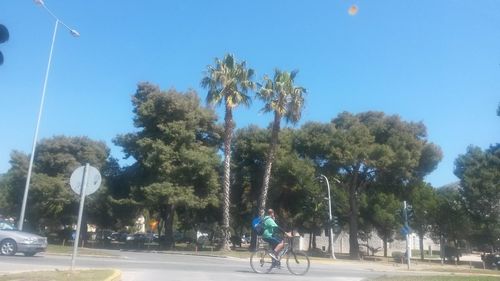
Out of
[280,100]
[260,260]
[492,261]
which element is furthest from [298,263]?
[492,261]

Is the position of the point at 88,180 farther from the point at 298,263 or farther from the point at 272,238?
the point at 298,263

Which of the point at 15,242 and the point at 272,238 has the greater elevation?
the point at 272,238

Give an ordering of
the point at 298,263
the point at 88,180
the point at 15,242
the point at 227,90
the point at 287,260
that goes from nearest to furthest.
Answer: the point at 88,180 < the point at 287,260 < the point at 298,263 < the point at 15,242 < the point at 227,90

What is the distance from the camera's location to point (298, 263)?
14.7m

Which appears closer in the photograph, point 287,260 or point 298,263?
point 287,260

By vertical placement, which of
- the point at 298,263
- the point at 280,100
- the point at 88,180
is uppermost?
the point at 280,100

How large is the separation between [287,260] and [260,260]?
33.1 inches

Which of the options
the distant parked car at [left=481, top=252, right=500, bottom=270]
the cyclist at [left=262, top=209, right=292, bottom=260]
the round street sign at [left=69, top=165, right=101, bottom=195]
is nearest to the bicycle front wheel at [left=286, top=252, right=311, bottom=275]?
the cyclist at [left=262, top=209, right=292, bottom=260]

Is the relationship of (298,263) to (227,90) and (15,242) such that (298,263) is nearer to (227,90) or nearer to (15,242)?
(15,242)

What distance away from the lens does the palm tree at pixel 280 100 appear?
35875 mm

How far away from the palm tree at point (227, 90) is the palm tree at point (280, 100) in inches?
51.1

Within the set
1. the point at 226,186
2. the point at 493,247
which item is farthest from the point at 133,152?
the point at 493,247

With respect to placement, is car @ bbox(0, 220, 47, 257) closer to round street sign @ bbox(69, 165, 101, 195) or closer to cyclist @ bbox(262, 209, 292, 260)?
round street sign @ bbox(69, 165, 101, 195)

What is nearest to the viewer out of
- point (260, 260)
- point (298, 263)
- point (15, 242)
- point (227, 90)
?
point (260, 260)
